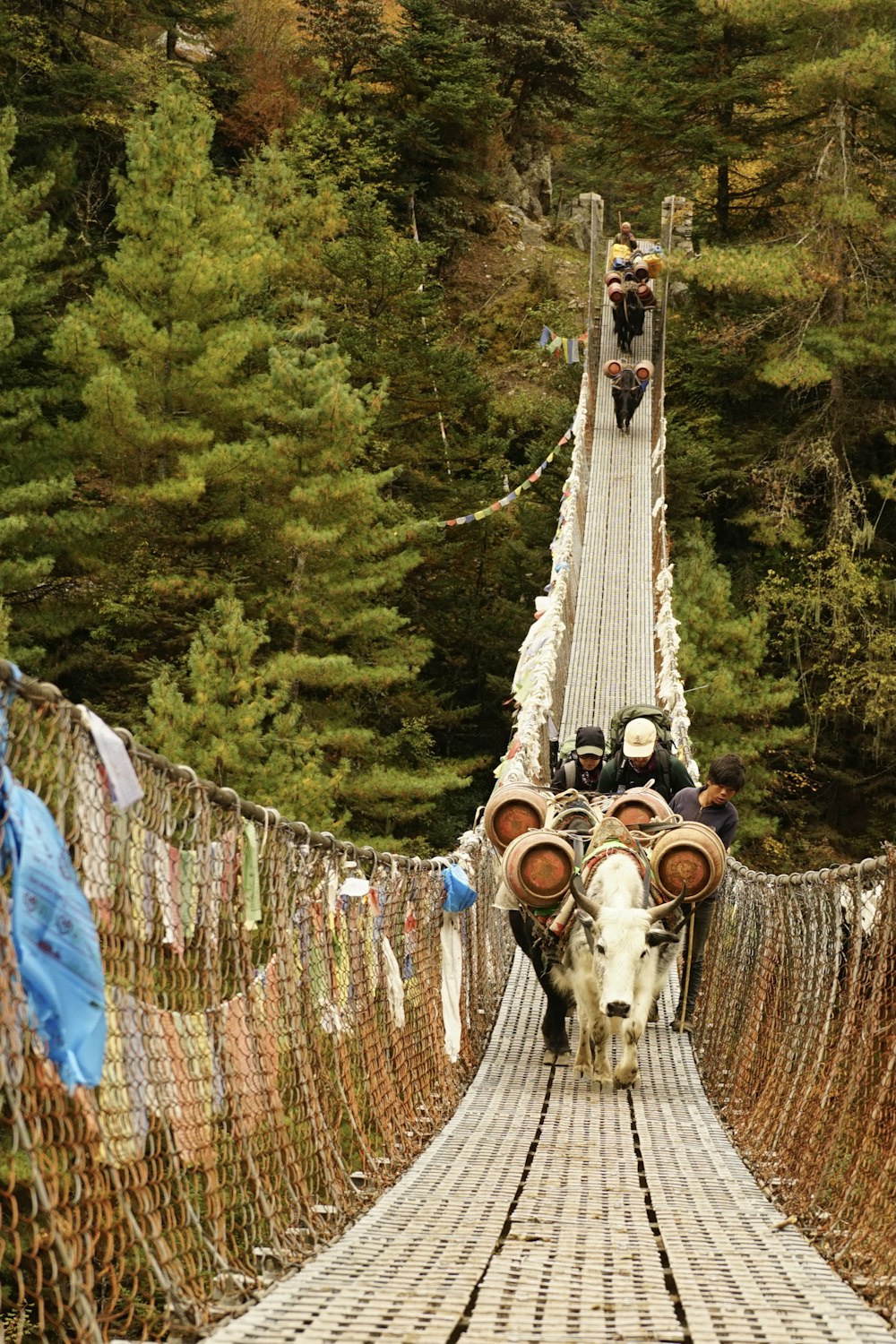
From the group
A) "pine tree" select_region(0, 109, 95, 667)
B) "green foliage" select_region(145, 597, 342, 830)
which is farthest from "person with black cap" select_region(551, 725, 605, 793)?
"pine tree" select_region(0, 109, 95, 667)

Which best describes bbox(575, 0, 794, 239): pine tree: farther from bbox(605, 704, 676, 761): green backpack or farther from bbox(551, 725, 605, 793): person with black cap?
bbox(551, 725, 605, 793): person with black cap

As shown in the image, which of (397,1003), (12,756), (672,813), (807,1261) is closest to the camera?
(12,756)

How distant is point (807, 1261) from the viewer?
9.72ft

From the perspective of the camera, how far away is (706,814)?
547 centimetres

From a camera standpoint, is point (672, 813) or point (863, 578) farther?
point (863, 578)

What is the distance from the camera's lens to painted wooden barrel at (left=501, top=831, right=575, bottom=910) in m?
4.77

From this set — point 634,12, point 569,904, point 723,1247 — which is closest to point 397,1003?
point 569,904

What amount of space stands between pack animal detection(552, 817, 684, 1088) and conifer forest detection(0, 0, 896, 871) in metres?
7.59

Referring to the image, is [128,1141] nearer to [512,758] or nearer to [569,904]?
[569,904]

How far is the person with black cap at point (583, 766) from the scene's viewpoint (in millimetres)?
6051

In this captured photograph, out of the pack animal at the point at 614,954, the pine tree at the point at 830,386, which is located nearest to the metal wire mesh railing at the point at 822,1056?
the pack animal at the point at 614,954

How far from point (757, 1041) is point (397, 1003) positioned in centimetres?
111

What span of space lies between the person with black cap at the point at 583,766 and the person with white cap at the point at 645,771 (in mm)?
123

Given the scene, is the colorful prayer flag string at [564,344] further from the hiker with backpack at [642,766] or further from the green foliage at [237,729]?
the hiker with backpack at [642,766]
